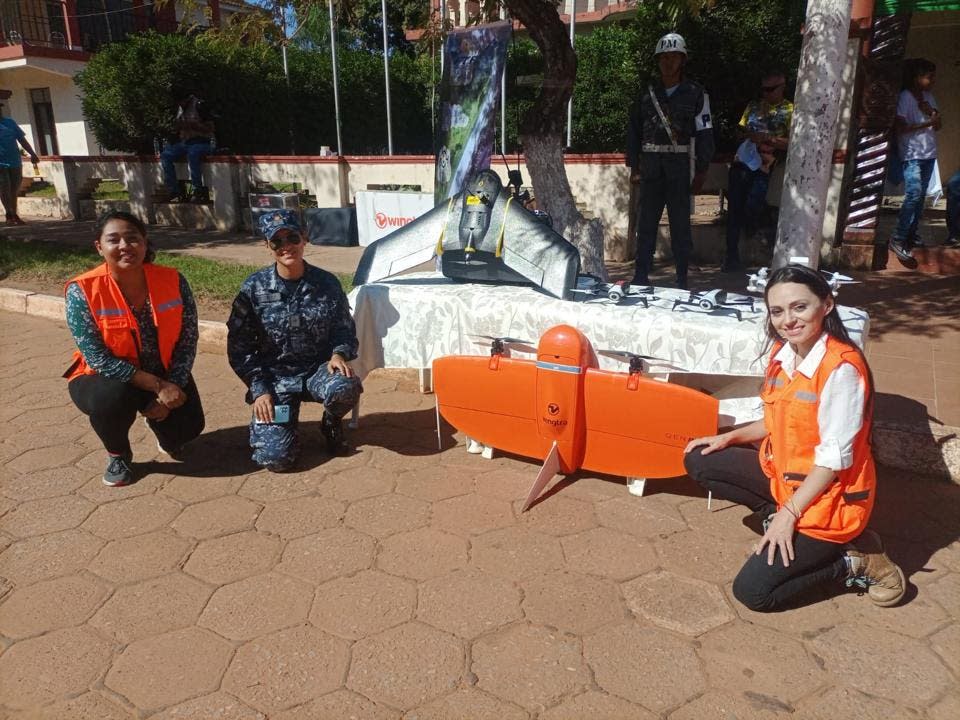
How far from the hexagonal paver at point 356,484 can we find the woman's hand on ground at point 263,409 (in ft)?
1.38

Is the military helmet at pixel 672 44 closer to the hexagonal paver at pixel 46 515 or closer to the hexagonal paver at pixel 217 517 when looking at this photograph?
the hexagonal paver at pixel 217 517

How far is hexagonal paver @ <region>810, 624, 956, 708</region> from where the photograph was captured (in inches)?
86.4

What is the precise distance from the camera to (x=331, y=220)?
995 centimetres

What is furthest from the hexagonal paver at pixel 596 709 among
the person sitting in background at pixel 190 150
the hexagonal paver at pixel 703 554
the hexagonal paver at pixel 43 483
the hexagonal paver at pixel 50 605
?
the person sitting in background at pixel 190 150

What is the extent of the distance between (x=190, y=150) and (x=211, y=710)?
11.3m

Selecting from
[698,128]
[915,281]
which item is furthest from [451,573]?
[915,281]

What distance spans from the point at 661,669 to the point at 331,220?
854 centimetres

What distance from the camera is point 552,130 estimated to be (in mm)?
5480

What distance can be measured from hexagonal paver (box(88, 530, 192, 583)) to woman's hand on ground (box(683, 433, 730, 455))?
2078 mm

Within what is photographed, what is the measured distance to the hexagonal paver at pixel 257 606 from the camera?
2.52 m

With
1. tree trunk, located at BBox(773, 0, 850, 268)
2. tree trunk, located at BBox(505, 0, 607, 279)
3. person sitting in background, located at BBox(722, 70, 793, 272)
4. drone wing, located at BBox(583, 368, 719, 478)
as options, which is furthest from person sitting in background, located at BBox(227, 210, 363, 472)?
person sitting in background, located at BBox(722, 70, 793, 272)

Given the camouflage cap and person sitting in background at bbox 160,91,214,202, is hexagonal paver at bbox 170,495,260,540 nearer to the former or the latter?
the camouflage cap

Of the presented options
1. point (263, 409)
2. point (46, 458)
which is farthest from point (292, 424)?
point (46, 458)

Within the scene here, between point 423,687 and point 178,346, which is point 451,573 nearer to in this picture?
point 423,687
